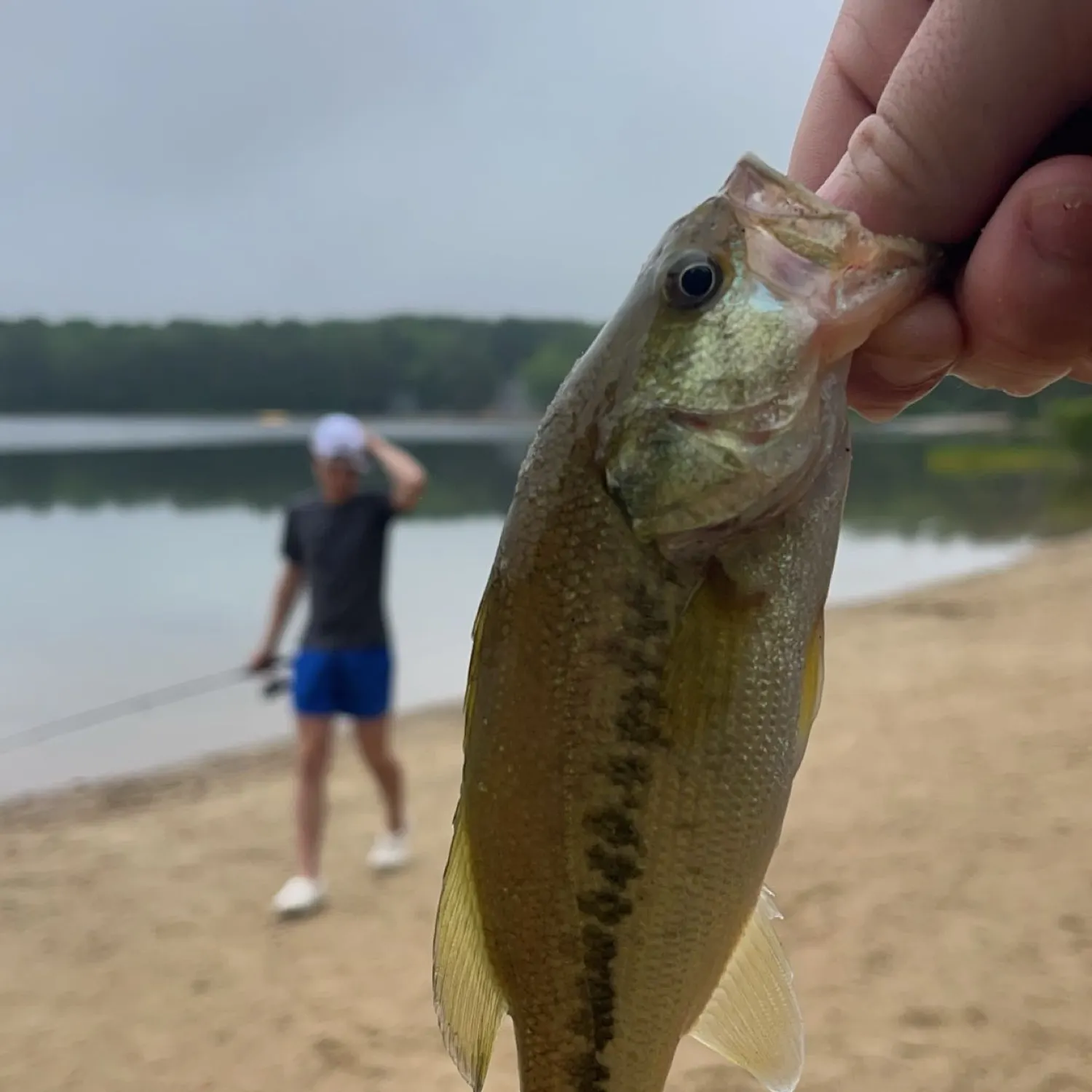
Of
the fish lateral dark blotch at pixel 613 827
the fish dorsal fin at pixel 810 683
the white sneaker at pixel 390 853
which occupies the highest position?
the fish dorsal fin at pixel 810 683

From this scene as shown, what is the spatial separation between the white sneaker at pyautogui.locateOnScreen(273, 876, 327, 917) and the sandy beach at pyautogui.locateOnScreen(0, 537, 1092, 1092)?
116mm

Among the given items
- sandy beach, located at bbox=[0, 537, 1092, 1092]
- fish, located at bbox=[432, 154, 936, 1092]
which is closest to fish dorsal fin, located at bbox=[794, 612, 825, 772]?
fish, located at bbox=[432, 154, 936, 1092]

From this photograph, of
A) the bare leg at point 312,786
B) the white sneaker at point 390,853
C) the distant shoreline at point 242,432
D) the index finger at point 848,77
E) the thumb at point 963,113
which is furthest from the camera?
the distant shoreline at point 242,432

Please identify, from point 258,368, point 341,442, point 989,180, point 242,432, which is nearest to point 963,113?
point 989,180

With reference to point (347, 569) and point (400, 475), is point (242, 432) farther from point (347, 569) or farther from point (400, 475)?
point (347, 569)

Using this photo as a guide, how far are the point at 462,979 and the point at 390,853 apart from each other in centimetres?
582

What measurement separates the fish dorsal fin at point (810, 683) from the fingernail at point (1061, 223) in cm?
56

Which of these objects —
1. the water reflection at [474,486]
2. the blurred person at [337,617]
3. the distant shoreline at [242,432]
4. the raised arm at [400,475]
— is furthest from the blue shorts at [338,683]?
the distant shoreline at [242,432]

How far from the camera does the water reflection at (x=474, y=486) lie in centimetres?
3084

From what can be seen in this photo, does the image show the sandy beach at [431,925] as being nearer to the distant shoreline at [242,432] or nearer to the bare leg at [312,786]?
the bare leg at [312,786]

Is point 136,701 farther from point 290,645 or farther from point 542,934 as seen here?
point 542,934

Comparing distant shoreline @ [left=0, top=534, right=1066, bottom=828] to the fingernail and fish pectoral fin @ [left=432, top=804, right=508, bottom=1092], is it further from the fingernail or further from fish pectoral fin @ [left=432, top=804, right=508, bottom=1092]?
the fingernail

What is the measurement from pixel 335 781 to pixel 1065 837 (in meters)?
5.98

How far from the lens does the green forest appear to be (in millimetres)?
38531
